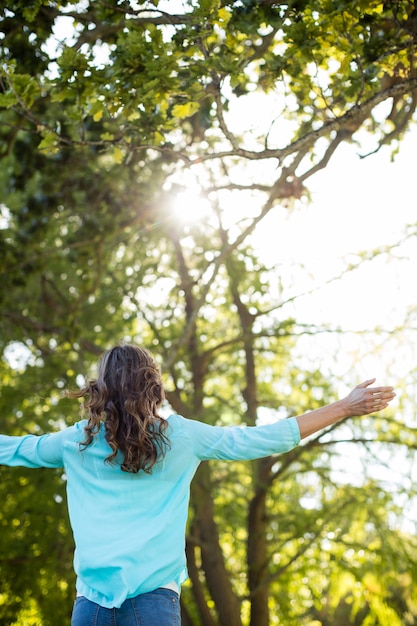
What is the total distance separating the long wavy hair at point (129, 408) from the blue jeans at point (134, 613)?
0.37 metres

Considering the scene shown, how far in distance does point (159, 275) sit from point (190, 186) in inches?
47.7

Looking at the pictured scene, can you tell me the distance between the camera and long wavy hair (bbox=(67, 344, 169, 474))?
2.33m

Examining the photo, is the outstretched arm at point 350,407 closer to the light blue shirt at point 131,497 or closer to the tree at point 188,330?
the light blue shirt at point 131,497

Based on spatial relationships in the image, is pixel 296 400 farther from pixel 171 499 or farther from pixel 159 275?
pixel 171 499

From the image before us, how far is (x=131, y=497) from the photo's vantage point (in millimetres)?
2344

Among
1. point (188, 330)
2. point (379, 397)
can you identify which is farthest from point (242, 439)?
point (188, 330)

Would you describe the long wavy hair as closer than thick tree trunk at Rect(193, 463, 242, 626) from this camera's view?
Yes

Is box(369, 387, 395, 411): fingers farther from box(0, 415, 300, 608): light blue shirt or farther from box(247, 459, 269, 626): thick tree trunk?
box(247, 459, 269, 626): thick tree trunk

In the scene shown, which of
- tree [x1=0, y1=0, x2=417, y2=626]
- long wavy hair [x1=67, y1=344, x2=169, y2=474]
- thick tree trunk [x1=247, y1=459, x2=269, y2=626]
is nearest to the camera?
long wavy hair [x1=67, y1=344, x2=169, y2=474]

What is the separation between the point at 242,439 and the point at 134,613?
0.59 metres

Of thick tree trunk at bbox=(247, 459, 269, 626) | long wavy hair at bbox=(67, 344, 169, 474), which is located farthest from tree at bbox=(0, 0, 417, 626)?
long wavy hair at bbox=(67, 344, 169, 474)

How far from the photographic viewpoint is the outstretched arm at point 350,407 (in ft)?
7.98

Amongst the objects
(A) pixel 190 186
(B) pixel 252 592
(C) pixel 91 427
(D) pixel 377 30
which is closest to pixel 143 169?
(A) pixel 190 186

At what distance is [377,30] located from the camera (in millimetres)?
4105
